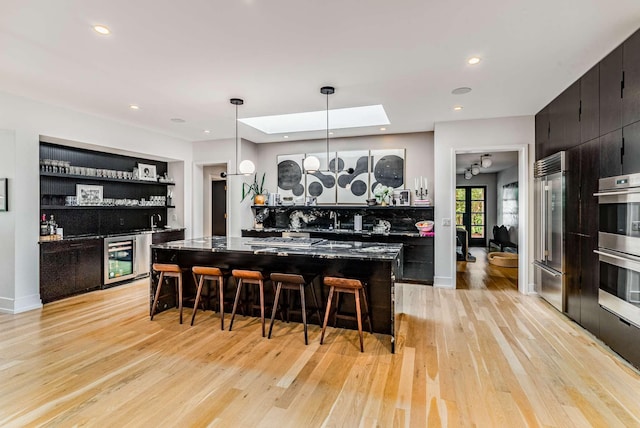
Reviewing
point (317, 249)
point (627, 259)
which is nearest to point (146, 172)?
point (317, 249)

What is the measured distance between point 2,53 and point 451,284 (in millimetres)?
6021

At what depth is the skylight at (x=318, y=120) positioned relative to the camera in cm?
567

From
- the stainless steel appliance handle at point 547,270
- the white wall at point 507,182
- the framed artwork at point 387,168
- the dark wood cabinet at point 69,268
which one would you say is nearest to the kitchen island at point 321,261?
the dark wood cabinet at point 69,268

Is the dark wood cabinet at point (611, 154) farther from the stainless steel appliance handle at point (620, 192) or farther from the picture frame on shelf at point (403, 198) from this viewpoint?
the picture frame on shelf at point (403, 198)

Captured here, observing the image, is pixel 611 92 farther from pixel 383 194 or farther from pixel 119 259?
pixel 119 259

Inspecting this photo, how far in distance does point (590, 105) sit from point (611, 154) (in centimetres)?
69

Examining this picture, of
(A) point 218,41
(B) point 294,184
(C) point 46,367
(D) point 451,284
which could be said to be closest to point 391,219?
(D) point 451,284

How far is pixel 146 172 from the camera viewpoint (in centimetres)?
641

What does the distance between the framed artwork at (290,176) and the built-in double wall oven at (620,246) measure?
4.94 meters

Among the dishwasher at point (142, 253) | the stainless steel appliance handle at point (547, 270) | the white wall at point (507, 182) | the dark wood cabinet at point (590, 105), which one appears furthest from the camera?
the white wall at point (507, 182)

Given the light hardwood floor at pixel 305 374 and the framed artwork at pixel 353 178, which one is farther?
the framed artwork at pixel 353 178

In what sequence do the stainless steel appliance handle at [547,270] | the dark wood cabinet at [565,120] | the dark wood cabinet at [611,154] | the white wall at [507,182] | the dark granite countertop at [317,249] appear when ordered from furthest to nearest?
the white wall at [507,182], the stainless steel appliance handle at [547,270], the dark wood cabinet at [565,120], the dark granite countertop at [317,249], the dark wood cabinet at [611,154]

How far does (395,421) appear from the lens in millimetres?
2053

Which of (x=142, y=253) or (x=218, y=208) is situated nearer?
(x=142, y=253)
